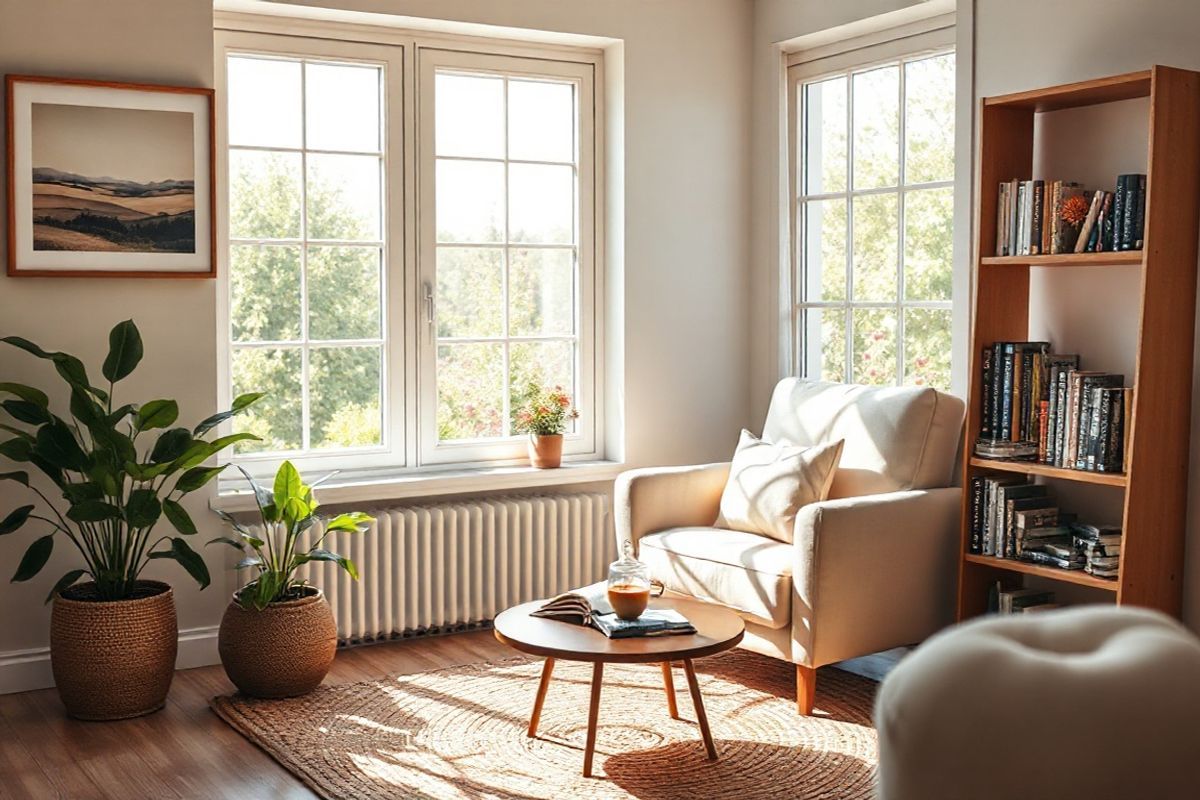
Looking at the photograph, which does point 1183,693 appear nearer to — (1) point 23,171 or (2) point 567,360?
(1) point 23,171

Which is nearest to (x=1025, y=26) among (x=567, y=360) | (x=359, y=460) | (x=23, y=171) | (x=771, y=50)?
(x=771, y=50)

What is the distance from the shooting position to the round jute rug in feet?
10.2

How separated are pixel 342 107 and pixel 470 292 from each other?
2.69 ft

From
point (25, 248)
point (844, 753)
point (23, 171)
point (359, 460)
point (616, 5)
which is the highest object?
point (616, 5)

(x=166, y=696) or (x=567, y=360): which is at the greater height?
(x=567, y=360)

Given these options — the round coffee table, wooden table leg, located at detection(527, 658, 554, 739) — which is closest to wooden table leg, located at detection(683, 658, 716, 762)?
the round coffee table

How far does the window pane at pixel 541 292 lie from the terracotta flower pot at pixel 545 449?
43 cm

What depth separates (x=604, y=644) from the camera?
120 inches

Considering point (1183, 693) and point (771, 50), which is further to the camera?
point (771, 50)

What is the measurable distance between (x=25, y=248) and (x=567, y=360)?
Answer: 204cm

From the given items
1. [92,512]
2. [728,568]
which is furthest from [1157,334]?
[92,512]

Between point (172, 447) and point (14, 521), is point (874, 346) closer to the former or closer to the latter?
point (172, 447)

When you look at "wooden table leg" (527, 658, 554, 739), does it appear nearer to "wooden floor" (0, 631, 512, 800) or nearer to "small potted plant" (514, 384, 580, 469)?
"wooden floor" (0, 631, 512, 800)

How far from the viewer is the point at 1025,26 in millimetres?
3863
